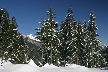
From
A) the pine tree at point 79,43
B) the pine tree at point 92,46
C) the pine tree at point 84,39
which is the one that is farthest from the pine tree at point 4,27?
the pine tree at point 92,46

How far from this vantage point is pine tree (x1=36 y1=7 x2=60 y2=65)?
149 feet

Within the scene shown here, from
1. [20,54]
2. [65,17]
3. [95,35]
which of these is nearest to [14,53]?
[20,54]

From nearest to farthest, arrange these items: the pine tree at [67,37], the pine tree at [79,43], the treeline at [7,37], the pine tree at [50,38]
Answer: the treeline at [7,37], the pine tree at [50,38], the pine tree at [67,37], the pine tree at [79,43]

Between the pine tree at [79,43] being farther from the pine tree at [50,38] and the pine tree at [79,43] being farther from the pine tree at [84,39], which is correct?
the pine tree at [50,38]

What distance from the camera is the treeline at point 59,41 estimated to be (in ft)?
140

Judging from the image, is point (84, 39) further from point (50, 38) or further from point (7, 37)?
point (7, 37)

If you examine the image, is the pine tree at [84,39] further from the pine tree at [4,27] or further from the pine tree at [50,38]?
the pine tree at [4,27]

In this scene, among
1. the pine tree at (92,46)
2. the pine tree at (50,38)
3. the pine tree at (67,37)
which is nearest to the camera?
the pine tree at (50,38)

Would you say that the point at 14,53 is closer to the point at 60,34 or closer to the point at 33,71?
the point at 60,34

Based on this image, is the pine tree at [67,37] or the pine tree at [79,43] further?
the pine tree at [79,43]

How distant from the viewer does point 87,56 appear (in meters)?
51.2

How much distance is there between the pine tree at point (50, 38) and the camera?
4550 centimetres

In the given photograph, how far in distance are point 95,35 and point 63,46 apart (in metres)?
9.26

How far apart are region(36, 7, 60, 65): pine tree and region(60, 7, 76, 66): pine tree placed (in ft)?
11.9
